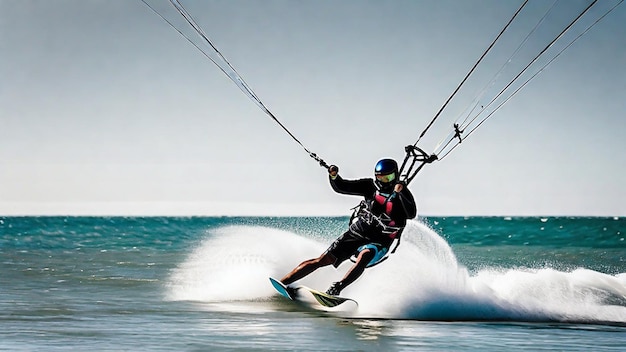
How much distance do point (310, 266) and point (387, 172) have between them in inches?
73.8

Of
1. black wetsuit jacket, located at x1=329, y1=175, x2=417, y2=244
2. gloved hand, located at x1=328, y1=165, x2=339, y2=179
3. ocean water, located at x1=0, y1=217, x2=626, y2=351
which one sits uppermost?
gloved hand, located at x1=328, y1=165, x2=339, y2=179

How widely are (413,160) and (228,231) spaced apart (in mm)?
7723

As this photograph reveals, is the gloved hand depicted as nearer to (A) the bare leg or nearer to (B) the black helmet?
(B) the black helmet

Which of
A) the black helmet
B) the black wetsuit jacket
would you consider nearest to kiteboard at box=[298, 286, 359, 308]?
the black wetsuit jacket

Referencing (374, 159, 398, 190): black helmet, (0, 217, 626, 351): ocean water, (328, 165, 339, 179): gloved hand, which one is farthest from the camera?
(374, 159, 398, 190): black helmet

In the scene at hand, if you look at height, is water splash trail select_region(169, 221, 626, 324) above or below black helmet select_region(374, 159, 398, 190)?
below

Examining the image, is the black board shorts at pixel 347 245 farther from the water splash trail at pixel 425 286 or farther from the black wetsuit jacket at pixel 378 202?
the water splash trail at pixel 425 286

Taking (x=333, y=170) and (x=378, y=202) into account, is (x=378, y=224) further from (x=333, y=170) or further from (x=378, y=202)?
(x=333, y=170)

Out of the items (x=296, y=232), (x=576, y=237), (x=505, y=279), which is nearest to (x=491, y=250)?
(x=576, y=237)

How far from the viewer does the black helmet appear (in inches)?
479

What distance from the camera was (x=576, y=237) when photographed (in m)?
42.1

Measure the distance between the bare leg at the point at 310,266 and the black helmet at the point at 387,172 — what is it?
1.39 metres

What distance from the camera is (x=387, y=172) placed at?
39.9ft

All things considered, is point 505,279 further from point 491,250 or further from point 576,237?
point 576,237
